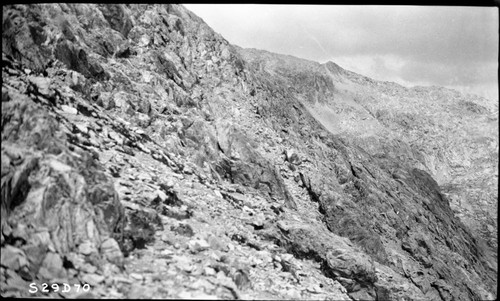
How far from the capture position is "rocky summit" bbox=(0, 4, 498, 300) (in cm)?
730

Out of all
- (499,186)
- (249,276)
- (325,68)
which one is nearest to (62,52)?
(249,276)

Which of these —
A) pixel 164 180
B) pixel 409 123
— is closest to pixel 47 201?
pixel 164 180

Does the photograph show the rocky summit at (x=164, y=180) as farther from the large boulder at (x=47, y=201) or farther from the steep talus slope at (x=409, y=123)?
the steep talus slope at (x=409, y=123)

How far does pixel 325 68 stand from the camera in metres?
138

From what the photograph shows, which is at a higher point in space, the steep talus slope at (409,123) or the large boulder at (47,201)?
the steep talus slope at (409,123)

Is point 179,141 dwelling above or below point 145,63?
below

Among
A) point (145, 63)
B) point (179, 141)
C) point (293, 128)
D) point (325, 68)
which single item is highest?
point (325, 68)

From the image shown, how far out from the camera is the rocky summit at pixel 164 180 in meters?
7.30

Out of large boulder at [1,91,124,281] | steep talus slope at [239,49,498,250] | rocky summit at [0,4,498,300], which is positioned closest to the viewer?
large boulder at [1,91,124,281]

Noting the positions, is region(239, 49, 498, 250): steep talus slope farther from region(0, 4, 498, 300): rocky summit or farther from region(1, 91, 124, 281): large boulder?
region(1, 91, 124, 281): large boulder

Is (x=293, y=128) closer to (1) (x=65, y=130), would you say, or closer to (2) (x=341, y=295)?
(2) (x=341, y=295)

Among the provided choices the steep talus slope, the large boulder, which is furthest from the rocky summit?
the steep talus slope

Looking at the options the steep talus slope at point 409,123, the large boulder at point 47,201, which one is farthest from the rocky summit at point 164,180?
the steep talus slope at point 409,123

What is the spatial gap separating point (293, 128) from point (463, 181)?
127337mm
